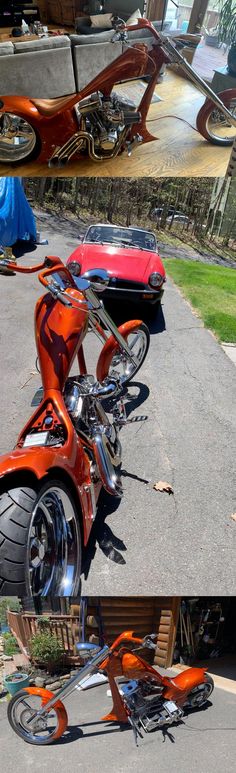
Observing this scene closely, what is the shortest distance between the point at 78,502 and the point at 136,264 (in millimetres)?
1149

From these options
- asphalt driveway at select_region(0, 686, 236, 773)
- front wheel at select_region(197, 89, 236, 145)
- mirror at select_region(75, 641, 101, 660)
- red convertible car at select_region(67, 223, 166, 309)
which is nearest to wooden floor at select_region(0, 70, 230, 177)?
front wheel at select_region(197, 89, 236, 145)

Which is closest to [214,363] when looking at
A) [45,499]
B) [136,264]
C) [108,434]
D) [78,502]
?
Result: [136,264]

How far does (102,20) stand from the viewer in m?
0.86

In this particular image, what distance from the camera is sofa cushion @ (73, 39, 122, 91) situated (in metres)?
0.87

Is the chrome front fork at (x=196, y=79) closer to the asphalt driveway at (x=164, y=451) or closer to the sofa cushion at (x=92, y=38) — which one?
the sofa cushion at (x=92, y=38)

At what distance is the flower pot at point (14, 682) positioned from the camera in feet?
3.11

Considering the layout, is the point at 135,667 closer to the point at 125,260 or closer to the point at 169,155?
the point at 169,155

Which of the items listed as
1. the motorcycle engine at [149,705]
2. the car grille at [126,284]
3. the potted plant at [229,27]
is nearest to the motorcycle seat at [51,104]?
the potted plant at [229,27]

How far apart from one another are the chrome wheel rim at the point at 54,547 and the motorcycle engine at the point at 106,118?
Answer: 2.37ft

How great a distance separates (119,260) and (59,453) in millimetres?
1158

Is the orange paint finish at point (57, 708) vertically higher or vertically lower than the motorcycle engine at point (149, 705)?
higher

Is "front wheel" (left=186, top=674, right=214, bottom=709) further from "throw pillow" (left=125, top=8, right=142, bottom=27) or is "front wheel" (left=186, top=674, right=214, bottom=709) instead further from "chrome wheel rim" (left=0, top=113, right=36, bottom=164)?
"throw pillow" (left=125, top=8, right=142, bottom=27)

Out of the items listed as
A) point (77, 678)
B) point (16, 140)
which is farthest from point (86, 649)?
point (16, 140)

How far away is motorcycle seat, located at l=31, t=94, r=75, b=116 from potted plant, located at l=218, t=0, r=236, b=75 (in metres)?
0.30
